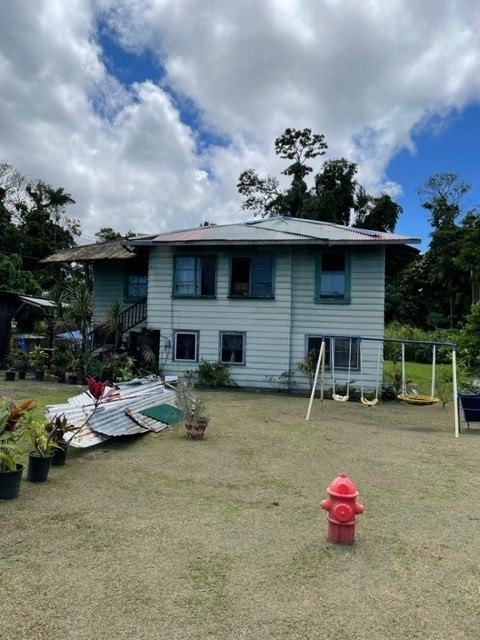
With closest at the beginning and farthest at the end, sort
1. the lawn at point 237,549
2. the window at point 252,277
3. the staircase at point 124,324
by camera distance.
Result: the lawn at point 237,549 < the window at point 252,277 < the staircase at point 124,324

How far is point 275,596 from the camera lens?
300cm

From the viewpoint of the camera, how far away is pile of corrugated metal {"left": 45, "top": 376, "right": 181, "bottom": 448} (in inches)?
269

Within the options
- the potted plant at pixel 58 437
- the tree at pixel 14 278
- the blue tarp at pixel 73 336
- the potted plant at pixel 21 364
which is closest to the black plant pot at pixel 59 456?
the potted plant at pixel 58 437

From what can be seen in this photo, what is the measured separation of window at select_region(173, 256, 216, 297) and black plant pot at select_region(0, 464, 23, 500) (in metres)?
11.0

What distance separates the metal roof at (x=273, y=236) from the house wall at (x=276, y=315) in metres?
0.53

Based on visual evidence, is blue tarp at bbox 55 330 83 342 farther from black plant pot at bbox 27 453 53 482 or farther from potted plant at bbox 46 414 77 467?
black plant pot at bbox 27 453 53 482

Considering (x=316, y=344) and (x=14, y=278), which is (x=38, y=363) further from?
(x=14, y=278)

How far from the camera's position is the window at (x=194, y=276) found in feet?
50.5

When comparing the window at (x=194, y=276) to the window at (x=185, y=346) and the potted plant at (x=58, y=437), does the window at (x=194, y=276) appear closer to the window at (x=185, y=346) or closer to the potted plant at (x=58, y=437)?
the window at (x=185, y=346)

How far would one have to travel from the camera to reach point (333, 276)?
1468 cm

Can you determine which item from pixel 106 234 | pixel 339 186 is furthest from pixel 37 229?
pixel 339 186

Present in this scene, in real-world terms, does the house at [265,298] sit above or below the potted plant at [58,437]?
above

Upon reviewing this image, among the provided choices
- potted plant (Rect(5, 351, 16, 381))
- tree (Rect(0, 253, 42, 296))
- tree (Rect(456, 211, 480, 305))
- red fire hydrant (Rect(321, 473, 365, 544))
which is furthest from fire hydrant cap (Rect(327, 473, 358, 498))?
tree (Rect(456, 211, 480, 305))

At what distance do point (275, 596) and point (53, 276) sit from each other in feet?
123
